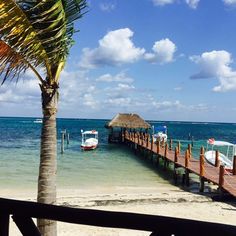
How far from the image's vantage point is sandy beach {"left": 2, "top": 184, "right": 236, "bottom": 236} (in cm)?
1444

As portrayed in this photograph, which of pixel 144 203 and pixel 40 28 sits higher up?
pixel 40 28

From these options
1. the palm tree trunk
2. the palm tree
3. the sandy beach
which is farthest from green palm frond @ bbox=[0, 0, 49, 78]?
the sandy beach

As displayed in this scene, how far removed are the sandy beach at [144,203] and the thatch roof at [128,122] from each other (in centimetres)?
2783

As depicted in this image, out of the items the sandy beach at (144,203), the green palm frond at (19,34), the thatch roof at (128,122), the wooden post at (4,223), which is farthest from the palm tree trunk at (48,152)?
the thatch roof at (128,122)

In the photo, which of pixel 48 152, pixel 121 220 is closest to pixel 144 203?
pixel 48 152

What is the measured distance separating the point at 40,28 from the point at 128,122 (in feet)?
143

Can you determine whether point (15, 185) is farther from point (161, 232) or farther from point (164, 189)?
point (161, 232)

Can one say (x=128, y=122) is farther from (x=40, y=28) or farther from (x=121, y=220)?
(x=121, y=220)

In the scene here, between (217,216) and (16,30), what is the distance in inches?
452

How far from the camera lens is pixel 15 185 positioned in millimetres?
22516

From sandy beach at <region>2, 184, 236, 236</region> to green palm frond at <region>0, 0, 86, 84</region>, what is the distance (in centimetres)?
708

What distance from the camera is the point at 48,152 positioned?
22.9ft

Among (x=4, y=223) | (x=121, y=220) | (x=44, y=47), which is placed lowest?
(x=4, y=223)

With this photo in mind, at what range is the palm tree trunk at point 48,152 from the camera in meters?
6.93
